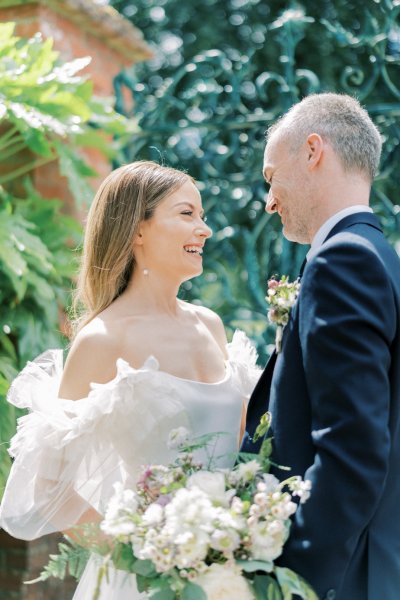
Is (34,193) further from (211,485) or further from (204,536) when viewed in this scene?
(204,536)

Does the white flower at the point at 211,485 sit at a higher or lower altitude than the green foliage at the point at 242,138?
higher

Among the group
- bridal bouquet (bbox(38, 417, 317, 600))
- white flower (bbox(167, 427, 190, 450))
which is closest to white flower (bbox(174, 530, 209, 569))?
bridal bouquet (bbox(38, 417, 317, 600))

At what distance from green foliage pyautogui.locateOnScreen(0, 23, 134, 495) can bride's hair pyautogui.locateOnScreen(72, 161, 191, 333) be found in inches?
28.3

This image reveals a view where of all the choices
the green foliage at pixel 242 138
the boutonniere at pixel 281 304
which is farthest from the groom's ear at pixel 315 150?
the green foliage at pixel 242 138

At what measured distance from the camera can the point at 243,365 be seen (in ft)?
9.71

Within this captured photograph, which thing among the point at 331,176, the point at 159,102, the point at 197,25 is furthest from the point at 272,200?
the point at 197,25

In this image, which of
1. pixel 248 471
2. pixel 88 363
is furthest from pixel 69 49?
pixel 248 471

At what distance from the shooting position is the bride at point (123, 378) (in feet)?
8.40

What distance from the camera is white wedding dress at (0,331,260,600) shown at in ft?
8.29

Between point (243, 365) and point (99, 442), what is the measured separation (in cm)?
62

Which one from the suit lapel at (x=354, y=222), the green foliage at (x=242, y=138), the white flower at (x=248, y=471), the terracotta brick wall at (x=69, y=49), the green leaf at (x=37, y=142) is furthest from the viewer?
the green foliage at (x=242, y=138)

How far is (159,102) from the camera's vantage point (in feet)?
15.4

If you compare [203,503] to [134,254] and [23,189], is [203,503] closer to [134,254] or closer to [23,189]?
[134,254]

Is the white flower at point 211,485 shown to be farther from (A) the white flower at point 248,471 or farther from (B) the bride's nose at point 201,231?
(B) the bride's nose at point 201,231
